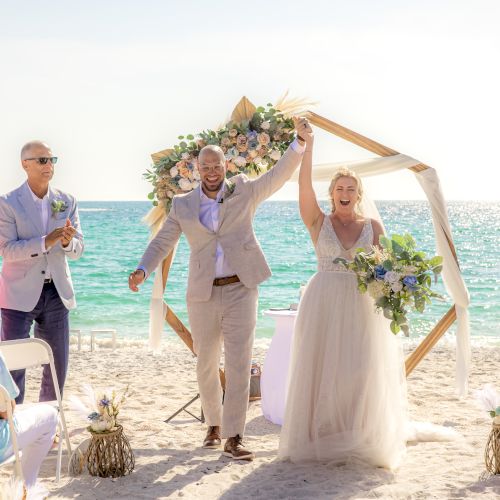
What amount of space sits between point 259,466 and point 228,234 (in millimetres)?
1535

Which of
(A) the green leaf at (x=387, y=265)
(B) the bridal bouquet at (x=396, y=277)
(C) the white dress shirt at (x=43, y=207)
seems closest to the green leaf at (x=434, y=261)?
(B) the bridal bouquet at (x=396, y=277)

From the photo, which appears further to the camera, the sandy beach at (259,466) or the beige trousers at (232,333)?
the beige trousers at (232,333)

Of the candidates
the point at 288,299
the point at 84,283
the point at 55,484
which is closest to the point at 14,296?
the point at 55,484

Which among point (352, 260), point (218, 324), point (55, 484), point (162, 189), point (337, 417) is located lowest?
point (55, 484)

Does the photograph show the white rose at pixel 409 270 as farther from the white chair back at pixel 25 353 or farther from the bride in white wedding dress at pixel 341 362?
the white chair back at pixel 25 353

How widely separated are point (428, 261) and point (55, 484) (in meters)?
2.64

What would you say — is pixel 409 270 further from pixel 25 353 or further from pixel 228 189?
pixel 25 353

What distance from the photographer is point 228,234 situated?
548cm

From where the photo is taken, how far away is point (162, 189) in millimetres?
6461

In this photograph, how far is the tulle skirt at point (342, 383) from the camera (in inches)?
203

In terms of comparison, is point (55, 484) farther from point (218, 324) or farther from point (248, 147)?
point (248, 147)

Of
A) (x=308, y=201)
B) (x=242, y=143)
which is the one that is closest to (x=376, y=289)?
(x=308, y=201)

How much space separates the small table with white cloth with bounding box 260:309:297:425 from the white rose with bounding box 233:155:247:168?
1178 mm

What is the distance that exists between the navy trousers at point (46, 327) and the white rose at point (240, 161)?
67.4 inches
